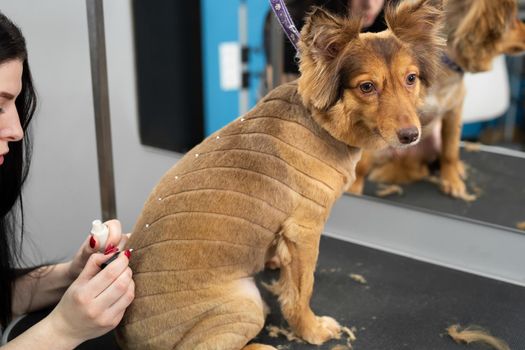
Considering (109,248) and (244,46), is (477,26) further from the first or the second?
(109,248)

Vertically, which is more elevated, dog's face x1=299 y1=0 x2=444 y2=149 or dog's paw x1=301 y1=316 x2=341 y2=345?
dog's face x1=299 y1=0 x2=444 y2=149

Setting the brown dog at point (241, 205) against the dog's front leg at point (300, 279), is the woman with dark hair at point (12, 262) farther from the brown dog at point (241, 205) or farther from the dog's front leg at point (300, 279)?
the dog's front leg at point (300, 279)

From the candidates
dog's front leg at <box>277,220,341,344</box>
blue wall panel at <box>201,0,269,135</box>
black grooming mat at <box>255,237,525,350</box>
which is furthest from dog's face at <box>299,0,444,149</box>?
blue wall panel at <box>201,0,269,135</box>

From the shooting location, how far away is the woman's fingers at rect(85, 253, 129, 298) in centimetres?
91

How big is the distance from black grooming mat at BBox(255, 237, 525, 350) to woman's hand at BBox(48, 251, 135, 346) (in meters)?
0.33

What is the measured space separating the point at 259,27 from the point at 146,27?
33 cm

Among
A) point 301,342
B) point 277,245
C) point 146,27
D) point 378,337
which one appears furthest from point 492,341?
point 146,27

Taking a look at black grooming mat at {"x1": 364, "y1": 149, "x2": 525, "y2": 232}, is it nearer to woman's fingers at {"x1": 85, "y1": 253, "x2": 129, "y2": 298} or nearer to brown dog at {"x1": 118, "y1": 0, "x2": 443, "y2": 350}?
brown dog at {"x1": 118, "y1": 0, "x2": 443, "y2": 350}

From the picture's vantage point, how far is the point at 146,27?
5.69 feet

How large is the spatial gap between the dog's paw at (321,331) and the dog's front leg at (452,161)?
1.97ft

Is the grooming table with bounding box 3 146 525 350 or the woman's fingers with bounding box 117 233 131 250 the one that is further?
the grooming table with bounding box 3 146 525 350

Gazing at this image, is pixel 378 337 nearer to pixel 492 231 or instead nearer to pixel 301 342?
pixel 301 342

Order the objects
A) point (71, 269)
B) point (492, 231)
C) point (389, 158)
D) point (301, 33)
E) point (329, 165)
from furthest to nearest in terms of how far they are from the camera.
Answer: point (389, 158) < point (492, 231) < point (71, 269) < point (329, 165) < point (301, 33)

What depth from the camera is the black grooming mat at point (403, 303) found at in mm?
1165
